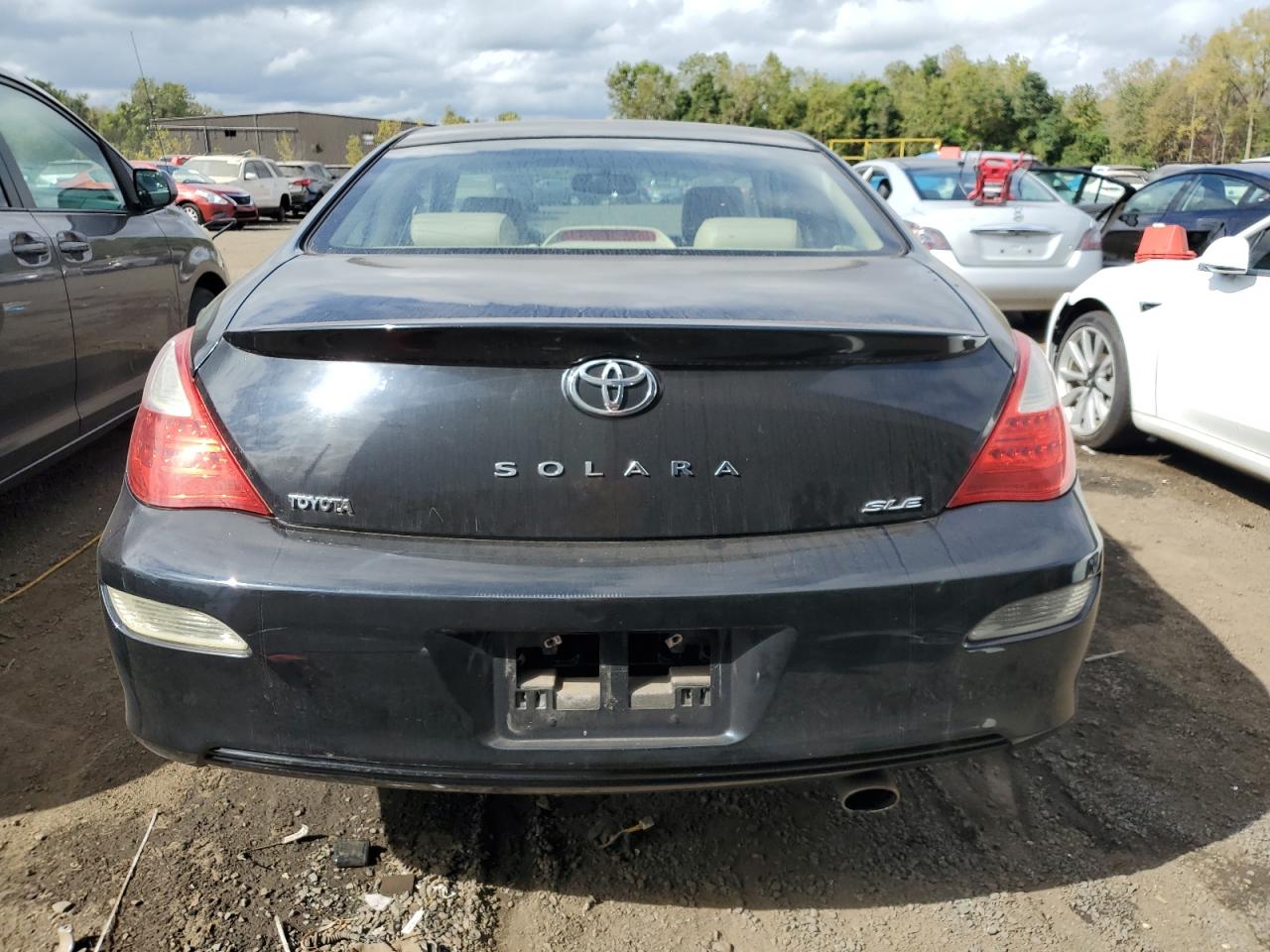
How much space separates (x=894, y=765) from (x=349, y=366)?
1208 millimetres

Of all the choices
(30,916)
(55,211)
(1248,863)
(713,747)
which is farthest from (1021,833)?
(55,211)

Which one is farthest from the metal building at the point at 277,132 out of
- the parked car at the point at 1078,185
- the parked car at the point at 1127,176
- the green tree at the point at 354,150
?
the parked car at the point at 1078,185

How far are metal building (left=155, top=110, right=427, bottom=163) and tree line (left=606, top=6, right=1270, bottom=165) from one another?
24029mm

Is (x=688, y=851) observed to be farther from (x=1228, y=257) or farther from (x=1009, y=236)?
(x=1009, y=236)

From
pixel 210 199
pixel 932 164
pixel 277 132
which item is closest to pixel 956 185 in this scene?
pixel 932 164

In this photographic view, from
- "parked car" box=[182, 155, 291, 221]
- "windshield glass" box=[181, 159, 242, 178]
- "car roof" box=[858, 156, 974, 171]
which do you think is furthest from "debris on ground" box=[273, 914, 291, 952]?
"windshield glass" box=[181, 159, 242, 178]

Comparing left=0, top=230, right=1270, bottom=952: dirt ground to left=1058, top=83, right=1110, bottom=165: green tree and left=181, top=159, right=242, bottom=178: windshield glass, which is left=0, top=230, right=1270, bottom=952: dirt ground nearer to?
left=181, top=159, right=242, bottom=178: windshield glass

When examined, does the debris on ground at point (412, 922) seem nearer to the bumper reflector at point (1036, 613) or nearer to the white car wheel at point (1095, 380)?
the bumper reflector at point (1036, 613)

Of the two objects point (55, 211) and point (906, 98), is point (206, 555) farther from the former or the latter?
point (906, 98)

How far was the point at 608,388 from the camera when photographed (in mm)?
1887

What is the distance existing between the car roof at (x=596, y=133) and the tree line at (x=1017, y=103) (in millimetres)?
70718

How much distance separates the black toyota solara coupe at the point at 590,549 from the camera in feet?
6.09

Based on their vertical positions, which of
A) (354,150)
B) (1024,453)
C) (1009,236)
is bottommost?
(354,150)

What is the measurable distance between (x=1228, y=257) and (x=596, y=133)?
9.46 feet
